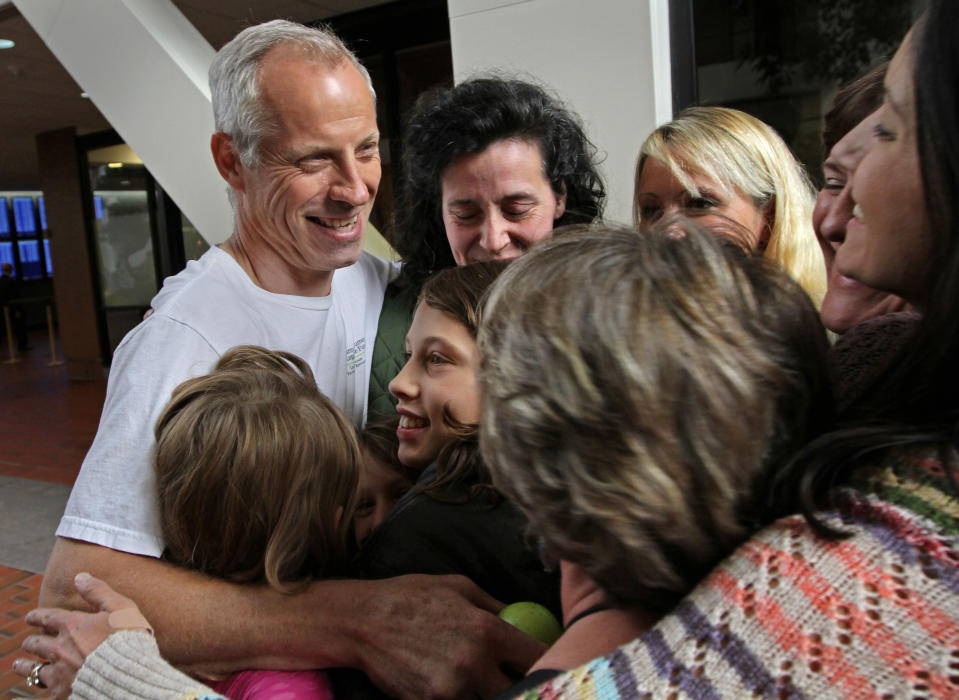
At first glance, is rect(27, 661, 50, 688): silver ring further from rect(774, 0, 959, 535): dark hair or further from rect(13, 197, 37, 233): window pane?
rect(13, 197, 37, 233): window pane

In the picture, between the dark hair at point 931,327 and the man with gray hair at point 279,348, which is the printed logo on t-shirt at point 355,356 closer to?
the man with gray hair at point 279,348

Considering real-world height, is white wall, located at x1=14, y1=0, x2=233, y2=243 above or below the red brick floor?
above

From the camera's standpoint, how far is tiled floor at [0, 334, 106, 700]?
3775 mm

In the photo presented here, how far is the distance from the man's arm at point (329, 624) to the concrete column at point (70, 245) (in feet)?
31.9

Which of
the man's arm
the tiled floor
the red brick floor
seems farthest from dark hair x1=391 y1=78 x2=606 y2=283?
the red brick floor

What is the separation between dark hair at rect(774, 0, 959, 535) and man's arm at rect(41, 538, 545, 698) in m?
0.61

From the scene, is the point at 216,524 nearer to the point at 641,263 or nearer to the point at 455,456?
the point at 455,456

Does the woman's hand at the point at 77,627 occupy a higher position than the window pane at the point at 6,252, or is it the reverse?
the window pane at the point at 6,252

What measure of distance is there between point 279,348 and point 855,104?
1393 millimetres

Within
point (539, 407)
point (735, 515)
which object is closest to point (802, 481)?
point (735, 515)

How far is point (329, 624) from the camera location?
1248 mm

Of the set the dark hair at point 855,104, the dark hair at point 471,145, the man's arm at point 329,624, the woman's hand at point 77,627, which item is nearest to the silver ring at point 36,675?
the woman's hand at point 77,627

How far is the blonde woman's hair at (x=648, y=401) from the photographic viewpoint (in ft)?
2.15

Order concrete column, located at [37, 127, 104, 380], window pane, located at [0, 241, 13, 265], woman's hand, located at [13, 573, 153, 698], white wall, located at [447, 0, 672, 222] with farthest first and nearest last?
1. window pane, located at [0, 241, 13, 265]
2. concrete column, located at [37, 127, 104, 380]
3. white wall, located at [447, 0, 672, 222]
4. woman's hand, located at [13, 573, 153, 698]
